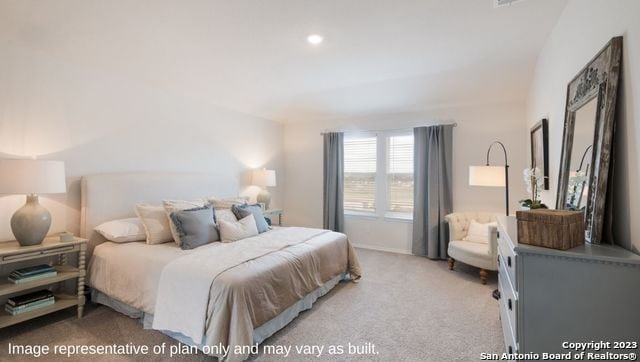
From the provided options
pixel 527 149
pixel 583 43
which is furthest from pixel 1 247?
pixel 527 149

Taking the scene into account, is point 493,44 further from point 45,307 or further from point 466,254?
point 45,307

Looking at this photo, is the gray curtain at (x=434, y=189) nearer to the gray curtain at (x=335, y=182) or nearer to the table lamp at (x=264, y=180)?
the gray curtain at (x=335, y=182)

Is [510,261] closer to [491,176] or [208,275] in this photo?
[208,275]

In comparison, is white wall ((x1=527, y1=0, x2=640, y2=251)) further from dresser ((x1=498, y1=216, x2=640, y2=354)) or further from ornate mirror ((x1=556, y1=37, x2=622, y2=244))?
dresser ((x1=498, y1=216, x2=640, y2=354))

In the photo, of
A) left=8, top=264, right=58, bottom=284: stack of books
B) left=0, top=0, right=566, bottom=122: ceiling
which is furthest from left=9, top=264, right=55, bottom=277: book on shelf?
left=0, top=0, right=566, bottom=122: ceiling

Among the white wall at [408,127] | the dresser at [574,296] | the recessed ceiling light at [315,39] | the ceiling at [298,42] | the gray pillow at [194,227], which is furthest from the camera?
the white wall at [408,127]

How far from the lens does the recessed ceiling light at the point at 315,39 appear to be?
2566 millimetres

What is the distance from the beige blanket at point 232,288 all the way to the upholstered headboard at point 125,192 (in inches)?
46.6

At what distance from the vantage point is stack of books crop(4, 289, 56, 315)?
7.73ft

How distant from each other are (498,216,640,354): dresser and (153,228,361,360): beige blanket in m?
1.57

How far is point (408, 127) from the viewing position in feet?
15.9

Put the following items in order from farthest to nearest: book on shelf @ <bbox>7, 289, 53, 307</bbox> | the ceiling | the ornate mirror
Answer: book on shelf @ <bbox>7, 289, 53, 307</bbox>, the ceiling, the ornate mirror

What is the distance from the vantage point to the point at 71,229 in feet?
9.80

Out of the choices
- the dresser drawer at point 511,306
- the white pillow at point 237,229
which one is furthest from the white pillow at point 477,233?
the white pillow at point 237,229
